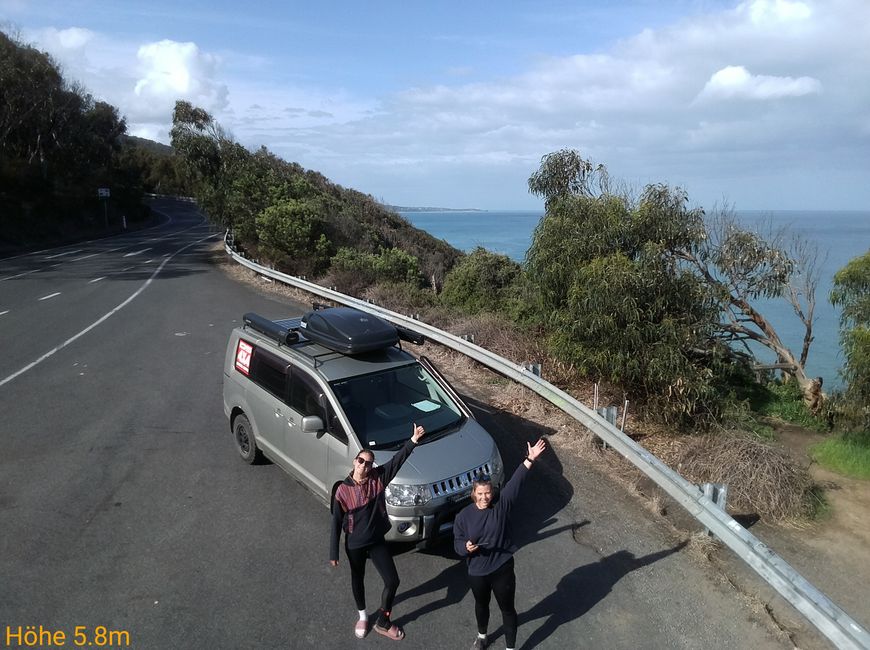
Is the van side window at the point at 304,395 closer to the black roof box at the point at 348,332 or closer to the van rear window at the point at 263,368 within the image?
the van rear window at the point at 263,368

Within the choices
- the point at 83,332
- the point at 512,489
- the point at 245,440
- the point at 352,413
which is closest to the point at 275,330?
the point at 245,440

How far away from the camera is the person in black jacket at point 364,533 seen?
15.0 ft

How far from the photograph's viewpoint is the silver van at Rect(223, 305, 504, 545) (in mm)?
5383

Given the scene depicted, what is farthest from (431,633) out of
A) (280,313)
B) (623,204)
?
(280,313)

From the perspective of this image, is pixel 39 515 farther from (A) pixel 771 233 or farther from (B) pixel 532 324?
(A) pixel 771 233

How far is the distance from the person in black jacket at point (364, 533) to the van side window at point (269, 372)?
2282mm

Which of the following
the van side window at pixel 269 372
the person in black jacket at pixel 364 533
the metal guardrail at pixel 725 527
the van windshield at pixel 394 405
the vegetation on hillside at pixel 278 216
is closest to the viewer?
the metal guardrail at pixel 725 527

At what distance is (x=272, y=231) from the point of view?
22172mm

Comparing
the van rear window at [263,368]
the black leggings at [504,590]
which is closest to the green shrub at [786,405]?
the black leggings at [504,590]

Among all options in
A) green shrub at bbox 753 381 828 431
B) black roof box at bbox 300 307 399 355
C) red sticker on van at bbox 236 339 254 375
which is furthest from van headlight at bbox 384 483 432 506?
green shrub at bbox 753 381 828 431

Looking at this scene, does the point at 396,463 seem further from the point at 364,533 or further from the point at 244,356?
the point at 244,356

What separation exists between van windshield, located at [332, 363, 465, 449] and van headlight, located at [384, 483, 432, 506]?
1.82 ft

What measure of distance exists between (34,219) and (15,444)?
124ft

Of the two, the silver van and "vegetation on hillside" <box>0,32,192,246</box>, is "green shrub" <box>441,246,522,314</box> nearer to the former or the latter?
the silver van
